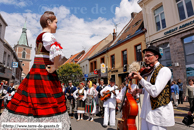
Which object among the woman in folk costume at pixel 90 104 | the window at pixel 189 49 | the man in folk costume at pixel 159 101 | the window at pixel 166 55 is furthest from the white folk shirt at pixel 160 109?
the window at pixel 166 55

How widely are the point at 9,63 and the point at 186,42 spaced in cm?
2417

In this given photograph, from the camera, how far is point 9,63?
20.8m

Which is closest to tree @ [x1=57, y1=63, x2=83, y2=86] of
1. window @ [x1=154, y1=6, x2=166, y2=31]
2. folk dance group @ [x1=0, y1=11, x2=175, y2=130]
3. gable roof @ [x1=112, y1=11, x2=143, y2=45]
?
gable roof @ [x1=112, y1=11, x2=143, y2=45]

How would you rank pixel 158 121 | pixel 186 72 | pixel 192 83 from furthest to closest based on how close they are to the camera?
pixel 186 72, pixel 192 83, pixel 158 121

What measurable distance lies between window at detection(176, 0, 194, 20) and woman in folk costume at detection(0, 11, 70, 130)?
12.2 m

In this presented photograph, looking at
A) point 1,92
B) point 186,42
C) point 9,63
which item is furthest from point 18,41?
point 186,42

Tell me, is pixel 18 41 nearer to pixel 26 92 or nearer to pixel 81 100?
pixel 81 100

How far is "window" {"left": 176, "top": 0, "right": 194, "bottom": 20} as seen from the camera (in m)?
10.0

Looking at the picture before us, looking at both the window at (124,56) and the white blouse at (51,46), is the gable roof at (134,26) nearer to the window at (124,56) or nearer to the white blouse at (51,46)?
the window at (124,56)

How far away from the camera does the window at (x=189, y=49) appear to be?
9793mm

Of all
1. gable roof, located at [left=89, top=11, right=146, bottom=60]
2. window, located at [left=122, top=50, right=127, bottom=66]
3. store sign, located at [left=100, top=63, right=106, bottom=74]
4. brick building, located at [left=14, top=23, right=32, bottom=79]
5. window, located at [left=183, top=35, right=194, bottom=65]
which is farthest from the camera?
brick building, located at [left=14, top=23, right=32, bottom=79]

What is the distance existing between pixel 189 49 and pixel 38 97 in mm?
11803

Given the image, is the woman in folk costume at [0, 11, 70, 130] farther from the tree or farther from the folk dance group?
the tree

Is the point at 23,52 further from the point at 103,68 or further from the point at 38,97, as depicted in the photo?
the point at 38,97
